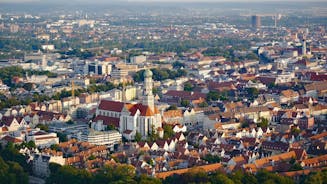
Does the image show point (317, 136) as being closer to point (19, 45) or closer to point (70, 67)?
point (70, 67)

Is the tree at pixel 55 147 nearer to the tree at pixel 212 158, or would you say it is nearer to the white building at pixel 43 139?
the white building at pixel 43 139

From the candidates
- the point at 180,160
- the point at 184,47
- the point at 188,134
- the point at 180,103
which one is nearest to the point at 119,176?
the point at 180,160

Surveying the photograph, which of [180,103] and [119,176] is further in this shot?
[180,103]

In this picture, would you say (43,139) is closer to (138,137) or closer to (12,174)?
(138,137)

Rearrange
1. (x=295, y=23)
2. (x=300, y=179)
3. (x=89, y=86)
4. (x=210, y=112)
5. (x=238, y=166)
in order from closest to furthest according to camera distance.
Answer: (x=300, y=179) < (x=238, y=166) < (x=210, y=112) < (x=89, y=86) < (x=295, y=23)

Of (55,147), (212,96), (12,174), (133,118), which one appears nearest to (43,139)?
(55,147)

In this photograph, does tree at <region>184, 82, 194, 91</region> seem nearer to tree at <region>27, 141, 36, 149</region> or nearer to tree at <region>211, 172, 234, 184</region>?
tree at <region>27, 141, 36, 149</region>
